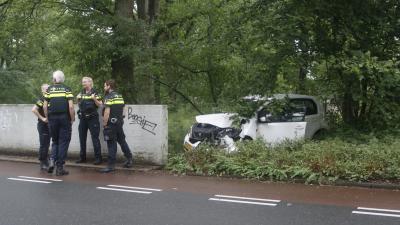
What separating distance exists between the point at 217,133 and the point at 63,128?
11.7ft

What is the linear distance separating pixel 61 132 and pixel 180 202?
3.58 meters

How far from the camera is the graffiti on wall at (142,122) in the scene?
11195mm

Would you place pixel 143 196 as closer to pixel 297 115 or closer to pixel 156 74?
pixel 297 115

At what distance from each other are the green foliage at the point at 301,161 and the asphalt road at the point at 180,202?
14.8 inches

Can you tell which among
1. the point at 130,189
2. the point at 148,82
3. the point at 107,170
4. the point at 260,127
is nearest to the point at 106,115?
the point at 107,170

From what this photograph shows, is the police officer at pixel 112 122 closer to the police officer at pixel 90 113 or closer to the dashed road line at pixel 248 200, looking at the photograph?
the police officer at pixel 90 113

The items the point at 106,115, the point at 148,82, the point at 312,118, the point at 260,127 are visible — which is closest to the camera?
the point at 106,115

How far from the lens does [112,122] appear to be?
1059 centimetres

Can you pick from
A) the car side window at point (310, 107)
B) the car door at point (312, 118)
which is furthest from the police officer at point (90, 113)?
the car side window at point (310, 107)

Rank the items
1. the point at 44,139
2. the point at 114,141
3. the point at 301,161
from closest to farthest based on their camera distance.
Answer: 1. the point at 301,161
2. the point at 114,141
3. the point at 44,139

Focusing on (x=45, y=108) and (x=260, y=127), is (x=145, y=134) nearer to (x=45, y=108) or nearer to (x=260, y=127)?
(x=45, y=108)

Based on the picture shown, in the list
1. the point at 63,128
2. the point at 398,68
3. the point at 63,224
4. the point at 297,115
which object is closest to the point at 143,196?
the point at 63,224

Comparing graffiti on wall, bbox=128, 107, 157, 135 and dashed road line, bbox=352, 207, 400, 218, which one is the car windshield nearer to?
graffiti on wall, bbox=128, 107, 157, 135

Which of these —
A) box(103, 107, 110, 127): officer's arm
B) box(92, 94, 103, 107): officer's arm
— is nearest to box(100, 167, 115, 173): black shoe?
box(103, 107, 110, 127): officer's arm
